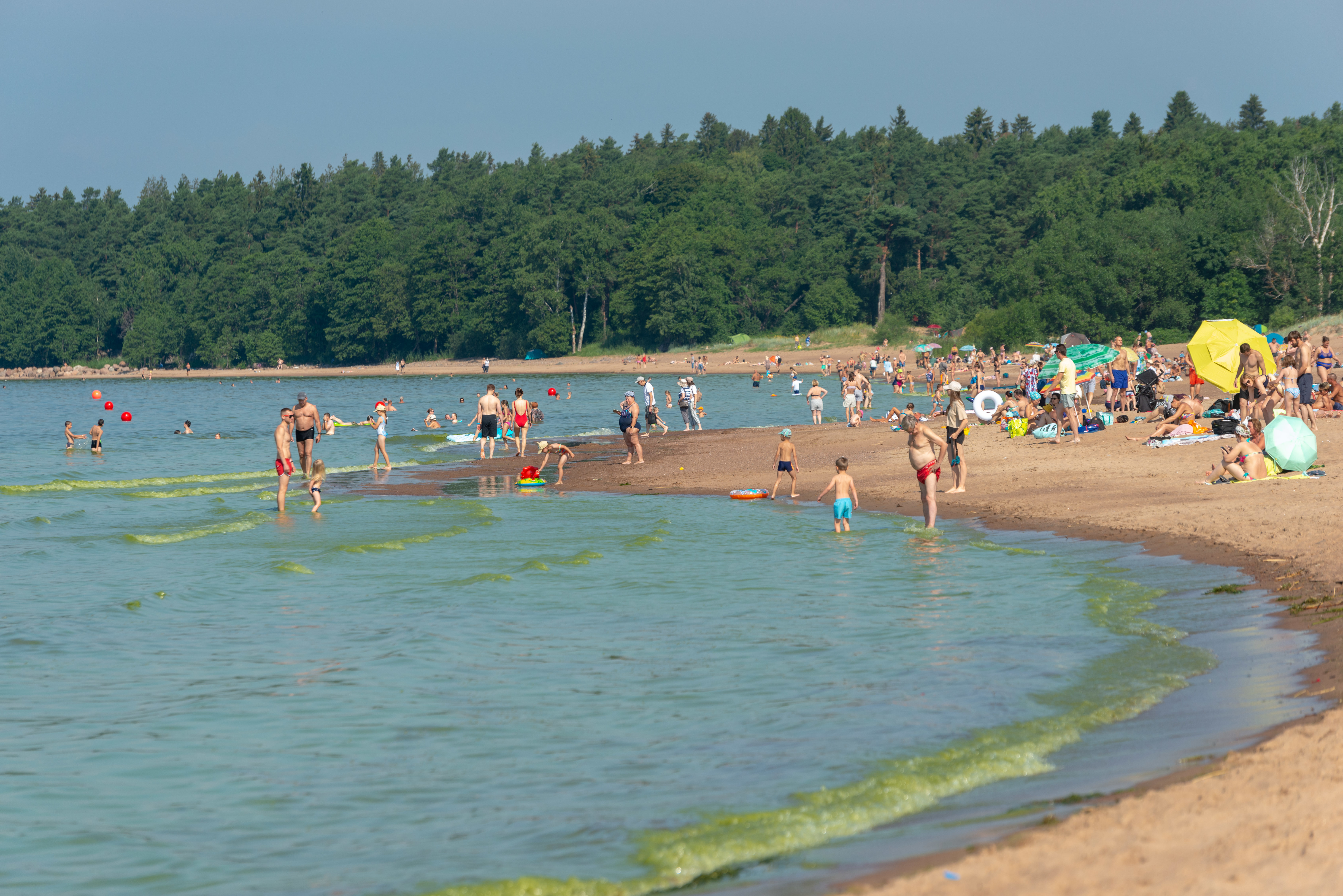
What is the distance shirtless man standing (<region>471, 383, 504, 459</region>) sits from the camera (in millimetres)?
27609

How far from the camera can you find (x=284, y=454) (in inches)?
766

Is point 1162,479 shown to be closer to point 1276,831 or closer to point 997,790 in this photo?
point 997,790

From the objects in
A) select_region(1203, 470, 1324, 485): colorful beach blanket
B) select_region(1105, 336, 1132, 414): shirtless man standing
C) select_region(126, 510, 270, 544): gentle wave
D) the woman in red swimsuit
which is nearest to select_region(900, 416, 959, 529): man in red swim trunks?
select_region(1203, 470, 1324, 485): colorful beach blanket

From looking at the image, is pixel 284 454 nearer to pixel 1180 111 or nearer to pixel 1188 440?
pixel 1188 440

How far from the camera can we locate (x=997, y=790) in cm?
639

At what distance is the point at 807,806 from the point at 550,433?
31907 millimetres

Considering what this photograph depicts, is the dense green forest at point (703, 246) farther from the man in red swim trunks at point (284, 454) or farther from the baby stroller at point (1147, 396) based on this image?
the man in red swim trunks at point (284, 454)

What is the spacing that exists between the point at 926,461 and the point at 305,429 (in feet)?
36.9

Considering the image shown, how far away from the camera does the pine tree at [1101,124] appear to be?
378 ft

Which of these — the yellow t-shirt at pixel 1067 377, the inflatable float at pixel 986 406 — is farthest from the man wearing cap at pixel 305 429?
the inflatable float at pixel 986 406

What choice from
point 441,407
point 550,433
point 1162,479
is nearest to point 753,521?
point 1162,479

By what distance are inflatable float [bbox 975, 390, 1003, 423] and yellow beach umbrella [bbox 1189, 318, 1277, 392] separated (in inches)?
211

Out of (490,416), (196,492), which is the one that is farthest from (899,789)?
(490,416)

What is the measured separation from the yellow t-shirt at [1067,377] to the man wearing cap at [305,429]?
13042mm
